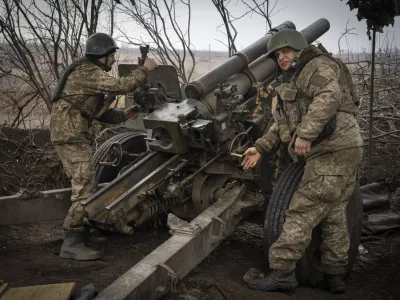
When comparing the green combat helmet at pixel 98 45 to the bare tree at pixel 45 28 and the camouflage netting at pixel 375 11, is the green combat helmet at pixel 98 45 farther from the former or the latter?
the bare tree at pixel 45 28

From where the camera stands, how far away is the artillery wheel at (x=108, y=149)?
561 cm

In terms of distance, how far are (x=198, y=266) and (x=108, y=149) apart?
5.40ft

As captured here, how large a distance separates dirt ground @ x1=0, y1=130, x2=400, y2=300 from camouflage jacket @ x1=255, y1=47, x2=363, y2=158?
1180 mm

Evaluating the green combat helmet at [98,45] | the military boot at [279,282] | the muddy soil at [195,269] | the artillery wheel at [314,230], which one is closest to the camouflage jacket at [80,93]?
the green combat helmet at [98,45]

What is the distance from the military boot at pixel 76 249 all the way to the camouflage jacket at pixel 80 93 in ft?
2.63

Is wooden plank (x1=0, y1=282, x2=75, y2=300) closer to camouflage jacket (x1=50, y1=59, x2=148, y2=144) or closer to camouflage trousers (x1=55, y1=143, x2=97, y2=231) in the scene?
camouflage trousers (x1=55, y1=143, x2=97, y2=231)

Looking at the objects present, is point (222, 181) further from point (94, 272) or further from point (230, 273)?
point (94, 272)

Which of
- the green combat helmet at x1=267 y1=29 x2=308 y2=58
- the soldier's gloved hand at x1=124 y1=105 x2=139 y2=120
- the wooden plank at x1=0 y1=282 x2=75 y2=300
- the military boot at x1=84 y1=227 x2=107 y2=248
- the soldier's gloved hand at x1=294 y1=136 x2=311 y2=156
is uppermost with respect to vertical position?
the green combat helmet at x1=267 y1=29 x2=308 y2=58

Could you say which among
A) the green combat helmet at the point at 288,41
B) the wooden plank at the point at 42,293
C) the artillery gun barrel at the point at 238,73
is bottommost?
the wooden plank at the point at 42,293

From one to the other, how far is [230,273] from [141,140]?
6.96 feet

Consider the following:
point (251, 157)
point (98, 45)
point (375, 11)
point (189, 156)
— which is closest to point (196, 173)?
point (189, 156)

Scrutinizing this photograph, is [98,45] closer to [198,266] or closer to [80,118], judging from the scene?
[80,118]

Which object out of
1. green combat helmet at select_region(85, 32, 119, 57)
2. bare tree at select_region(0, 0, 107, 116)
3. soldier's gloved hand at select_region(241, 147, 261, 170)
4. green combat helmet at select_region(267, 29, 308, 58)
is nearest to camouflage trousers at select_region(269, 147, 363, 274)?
soldier's gloved hand at select_region(241, 147, 261, 170)

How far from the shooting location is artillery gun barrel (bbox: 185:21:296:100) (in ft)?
16.0
